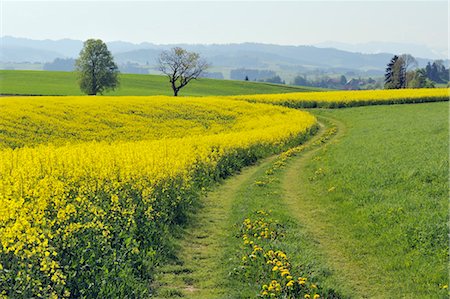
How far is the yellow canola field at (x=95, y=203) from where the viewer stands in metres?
7.43

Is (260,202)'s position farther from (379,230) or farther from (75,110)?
(75,110)

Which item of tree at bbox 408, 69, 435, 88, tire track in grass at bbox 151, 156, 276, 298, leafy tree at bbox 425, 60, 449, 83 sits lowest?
tire track in grass at bbox 151, 156, 276, 298

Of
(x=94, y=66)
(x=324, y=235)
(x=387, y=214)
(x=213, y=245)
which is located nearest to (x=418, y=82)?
(x=94, y=66)

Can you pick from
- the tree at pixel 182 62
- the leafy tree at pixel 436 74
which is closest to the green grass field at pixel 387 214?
the tree at pixel 182 62

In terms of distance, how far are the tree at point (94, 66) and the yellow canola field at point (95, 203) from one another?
45.0 metres

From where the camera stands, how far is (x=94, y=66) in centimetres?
7644

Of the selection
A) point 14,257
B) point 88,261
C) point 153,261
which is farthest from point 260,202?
point 14,257

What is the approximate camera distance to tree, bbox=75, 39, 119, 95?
75.9 meters

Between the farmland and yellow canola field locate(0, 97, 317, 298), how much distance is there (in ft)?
0.18

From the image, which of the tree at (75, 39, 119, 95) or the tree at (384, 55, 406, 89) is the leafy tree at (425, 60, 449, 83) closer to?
the tree at (384, 55, 406, 89)

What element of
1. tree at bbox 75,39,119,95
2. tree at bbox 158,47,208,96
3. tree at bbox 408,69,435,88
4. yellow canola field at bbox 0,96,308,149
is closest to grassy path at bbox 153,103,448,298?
yellow canola field at bbox 0,96,308,149

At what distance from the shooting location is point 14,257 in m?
7.40

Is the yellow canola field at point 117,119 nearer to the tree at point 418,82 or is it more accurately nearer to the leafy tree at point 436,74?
the tree at point 418,82

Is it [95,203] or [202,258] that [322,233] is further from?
[95,203]
